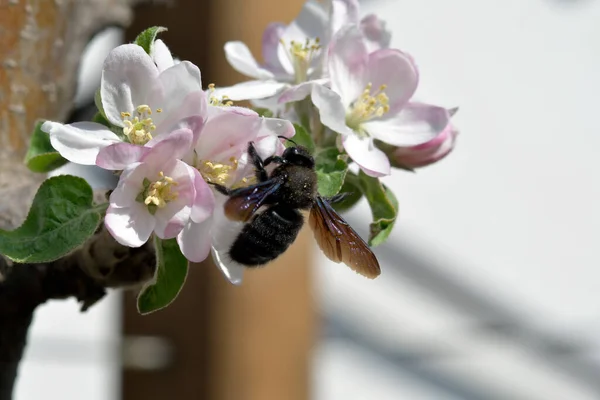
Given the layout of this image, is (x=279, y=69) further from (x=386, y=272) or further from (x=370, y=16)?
(x=386, y=272)

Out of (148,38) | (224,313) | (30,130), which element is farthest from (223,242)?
(224,313)

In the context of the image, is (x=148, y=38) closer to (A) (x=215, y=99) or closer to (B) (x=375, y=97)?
(A) (x=215, y=99)

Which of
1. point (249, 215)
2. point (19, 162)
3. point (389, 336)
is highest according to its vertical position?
point (249, 215)

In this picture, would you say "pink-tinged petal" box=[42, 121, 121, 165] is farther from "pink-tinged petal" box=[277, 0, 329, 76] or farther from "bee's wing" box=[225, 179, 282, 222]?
"pink-tinged petal" box=[277, 0, 329, 76]

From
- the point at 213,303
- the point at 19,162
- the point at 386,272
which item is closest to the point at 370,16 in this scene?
the point at 19,162

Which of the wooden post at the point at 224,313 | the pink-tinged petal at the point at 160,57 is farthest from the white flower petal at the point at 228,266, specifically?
the wooden post at the point at 224,313

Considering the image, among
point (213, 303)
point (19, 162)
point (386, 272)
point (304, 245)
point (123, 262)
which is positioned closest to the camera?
point (123, 262)

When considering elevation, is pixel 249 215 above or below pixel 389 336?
above
